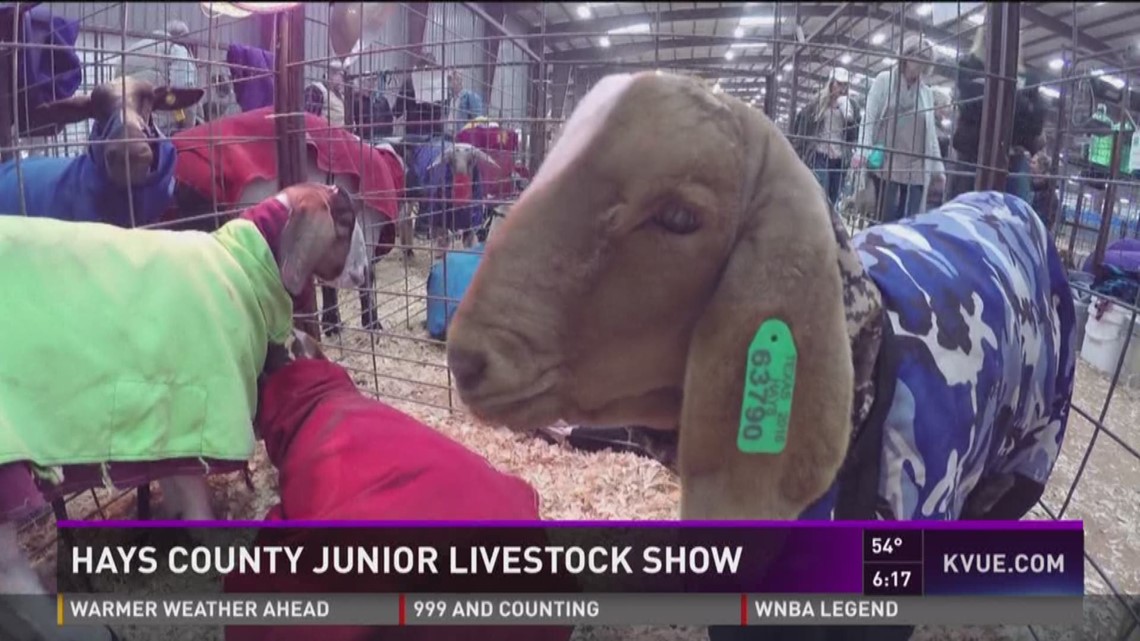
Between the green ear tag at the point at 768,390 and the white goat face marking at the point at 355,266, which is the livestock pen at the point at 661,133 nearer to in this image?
the white goat face marking at the point at 355,266

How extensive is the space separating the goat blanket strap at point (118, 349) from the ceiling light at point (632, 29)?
0.56 metres

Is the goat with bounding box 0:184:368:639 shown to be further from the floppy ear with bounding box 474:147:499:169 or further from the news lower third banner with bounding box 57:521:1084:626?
the floppy ear with bounding box 474:147:499:169

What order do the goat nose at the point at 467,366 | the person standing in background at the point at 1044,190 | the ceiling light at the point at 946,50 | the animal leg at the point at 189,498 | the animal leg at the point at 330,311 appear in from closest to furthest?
the goat nose at the point at 467,366 < the ceiling light at the point at 946,50 < the person standing in background at the point at 1044,190 < the animal leg at the point at 189,498 < the animal leg at the point at 330,311

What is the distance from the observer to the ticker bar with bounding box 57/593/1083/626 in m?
0.52

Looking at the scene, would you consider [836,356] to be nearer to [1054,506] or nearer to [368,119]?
[1054,506]

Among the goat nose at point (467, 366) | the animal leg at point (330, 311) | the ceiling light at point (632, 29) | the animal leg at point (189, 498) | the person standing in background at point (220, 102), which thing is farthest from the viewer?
the person standing in background at point (220, 102)

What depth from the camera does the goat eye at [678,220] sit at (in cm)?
43

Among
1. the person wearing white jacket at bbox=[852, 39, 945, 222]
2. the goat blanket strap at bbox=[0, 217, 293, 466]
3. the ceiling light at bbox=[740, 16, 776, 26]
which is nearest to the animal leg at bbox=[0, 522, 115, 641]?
the goat blanket strap at bbox=[0, 217, 293, 466]

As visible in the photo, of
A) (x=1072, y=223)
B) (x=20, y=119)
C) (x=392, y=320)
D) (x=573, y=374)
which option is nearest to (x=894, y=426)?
(x=573, y=374)

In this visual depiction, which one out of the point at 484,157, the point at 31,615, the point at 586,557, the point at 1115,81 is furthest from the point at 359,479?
the point at 1115,81

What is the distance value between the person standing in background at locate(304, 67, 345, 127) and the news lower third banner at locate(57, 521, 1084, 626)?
19.3 inches

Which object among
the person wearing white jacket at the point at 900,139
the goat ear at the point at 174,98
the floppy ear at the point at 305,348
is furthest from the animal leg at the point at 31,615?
the person wearing white jacket at the point at 900,139

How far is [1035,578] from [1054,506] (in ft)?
1.34

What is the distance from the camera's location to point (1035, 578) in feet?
1.72
